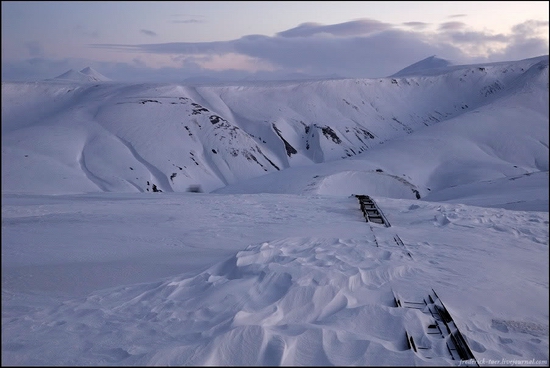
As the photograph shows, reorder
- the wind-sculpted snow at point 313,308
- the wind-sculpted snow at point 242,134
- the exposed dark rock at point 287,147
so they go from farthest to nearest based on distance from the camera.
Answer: the exposed dark rock at point 287,147 < the wind-sculpted snow at point 242,134 < the wind-sculpted snow at point 313,308

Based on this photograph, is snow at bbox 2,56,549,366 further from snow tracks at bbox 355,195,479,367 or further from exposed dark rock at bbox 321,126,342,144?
exposed dark rock at bbox 321,126,342,144

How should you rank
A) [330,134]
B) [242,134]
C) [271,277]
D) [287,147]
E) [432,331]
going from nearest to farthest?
[432,331], [271,277], [242,134], [287,147], [330,134]

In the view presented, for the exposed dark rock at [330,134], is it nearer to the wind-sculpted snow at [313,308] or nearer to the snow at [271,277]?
the snow at [271,277]

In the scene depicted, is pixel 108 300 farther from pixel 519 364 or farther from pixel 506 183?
pixel 506 183

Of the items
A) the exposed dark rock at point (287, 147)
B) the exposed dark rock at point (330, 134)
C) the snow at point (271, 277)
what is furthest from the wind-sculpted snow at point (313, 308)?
the exposed dark rock at point (330, 134)

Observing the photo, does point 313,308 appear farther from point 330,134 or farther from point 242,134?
point 330,134

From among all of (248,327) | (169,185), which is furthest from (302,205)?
(169,185)

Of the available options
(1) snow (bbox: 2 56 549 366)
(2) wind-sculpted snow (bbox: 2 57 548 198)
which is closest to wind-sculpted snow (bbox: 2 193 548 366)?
(1) snow (bbox: 2 56 549 366)

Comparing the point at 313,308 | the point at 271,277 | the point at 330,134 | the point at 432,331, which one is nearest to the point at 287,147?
→ the point at 330,134
